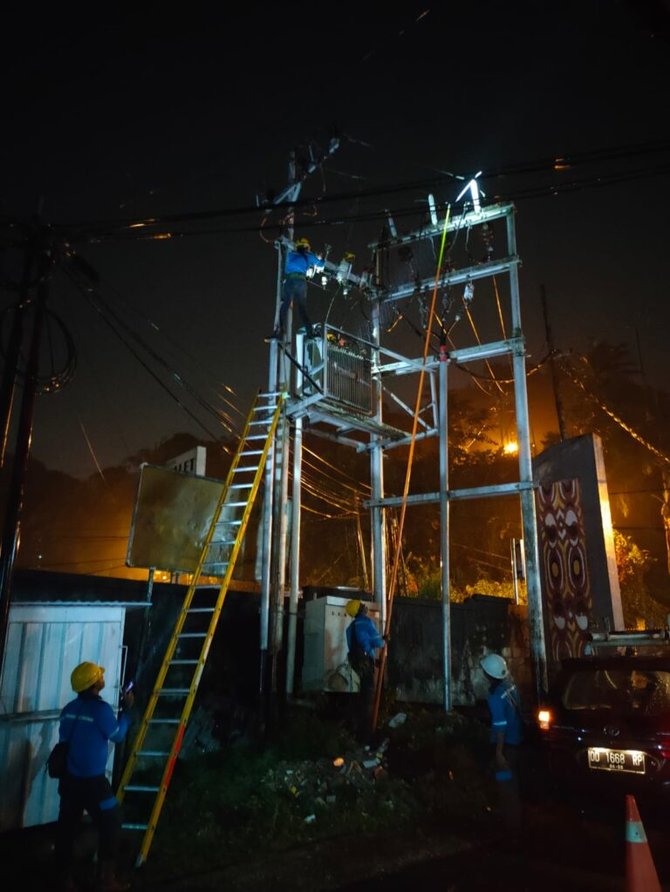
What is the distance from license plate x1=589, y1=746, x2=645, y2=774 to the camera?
20.4ft

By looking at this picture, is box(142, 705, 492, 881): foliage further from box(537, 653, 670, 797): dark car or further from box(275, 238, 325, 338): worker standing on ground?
box(275, 238, 325, 338): worker standing on ground

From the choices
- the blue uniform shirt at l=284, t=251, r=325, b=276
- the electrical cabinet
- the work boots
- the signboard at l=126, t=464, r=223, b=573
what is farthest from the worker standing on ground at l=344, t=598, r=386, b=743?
the blue uniform shirt at l=284, t=251, r=325, b=276

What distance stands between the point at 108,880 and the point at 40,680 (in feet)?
7.62

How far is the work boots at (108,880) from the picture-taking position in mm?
4998

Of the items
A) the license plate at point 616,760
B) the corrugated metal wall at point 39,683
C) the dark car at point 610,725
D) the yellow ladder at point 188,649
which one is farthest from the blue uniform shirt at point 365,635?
the corrugated metal wall at point 39,683

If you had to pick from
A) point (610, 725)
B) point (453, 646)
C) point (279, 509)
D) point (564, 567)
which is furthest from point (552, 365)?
point (610, 725)

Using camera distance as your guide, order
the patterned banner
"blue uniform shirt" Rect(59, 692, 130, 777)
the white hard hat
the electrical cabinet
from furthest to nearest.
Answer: the patterned banner, the electrical cabinet, the white hard hat, "blue uniform shirt" Rect(59, 692, 130, 777)

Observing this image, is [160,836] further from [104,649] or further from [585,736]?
[585,736]

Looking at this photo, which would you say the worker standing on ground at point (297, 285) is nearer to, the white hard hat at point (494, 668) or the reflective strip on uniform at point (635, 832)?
the white hard hat at point (494, 668)

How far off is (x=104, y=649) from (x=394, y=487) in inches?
875

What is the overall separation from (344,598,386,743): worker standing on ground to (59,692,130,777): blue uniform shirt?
3.84 m

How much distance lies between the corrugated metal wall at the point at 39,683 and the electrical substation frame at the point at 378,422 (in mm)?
2870

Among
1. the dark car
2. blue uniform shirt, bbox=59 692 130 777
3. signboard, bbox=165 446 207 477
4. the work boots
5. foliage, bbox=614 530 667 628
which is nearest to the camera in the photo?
the work boots

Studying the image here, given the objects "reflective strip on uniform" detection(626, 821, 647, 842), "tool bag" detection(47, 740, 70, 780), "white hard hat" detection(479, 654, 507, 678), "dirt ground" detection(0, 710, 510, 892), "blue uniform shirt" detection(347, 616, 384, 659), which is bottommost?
"dirt ground" detection(0, 710, 510, 892)
